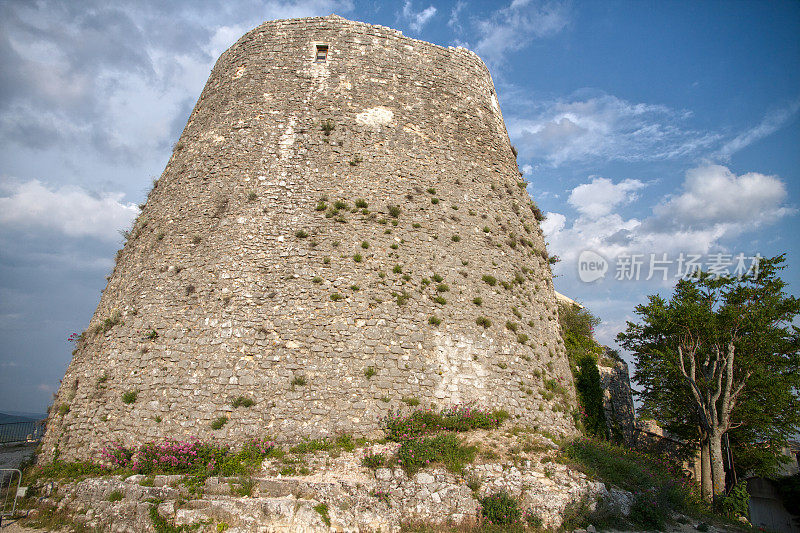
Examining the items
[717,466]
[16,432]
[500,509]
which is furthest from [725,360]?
[16,432]

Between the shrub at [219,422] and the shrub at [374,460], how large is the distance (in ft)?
11.7

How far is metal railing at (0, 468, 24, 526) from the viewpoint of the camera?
370 inches

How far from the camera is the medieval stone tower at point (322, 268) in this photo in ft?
35.1

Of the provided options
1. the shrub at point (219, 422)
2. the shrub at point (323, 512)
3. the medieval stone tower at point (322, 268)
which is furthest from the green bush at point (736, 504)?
the shrub at point (219, 422)

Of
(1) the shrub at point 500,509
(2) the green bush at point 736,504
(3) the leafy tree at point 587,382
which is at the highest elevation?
(3) the leafy tree at point 587,382

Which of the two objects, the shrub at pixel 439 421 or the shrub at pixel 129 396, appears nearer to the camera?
the shrub at pixel 439 421

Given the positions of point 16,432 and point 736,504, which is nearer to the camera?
point 736,504

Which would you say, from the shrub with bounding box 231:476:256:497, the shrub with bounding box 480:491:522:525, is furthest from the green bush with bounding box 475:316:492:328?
the shrub with bounding box 231:476:256:497

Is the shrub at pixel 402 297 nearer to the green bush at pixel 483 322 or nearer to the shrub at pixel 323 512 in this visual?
the green bush at pixel 483 322

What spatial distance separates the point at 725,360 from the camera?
1612cm

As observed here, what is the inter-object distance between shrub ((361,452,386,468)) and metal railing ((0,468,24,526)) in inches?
320

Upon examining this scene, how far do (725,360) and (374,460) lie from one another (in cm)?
1509

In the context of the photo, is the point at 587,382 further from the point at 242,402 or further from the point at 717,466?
the point at 242,402

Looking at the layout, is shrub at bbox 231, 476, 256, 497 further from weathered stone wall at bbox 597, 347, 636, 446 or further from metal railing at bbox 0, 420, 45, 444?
metal railing at bbox 0, 420, 45, 444
